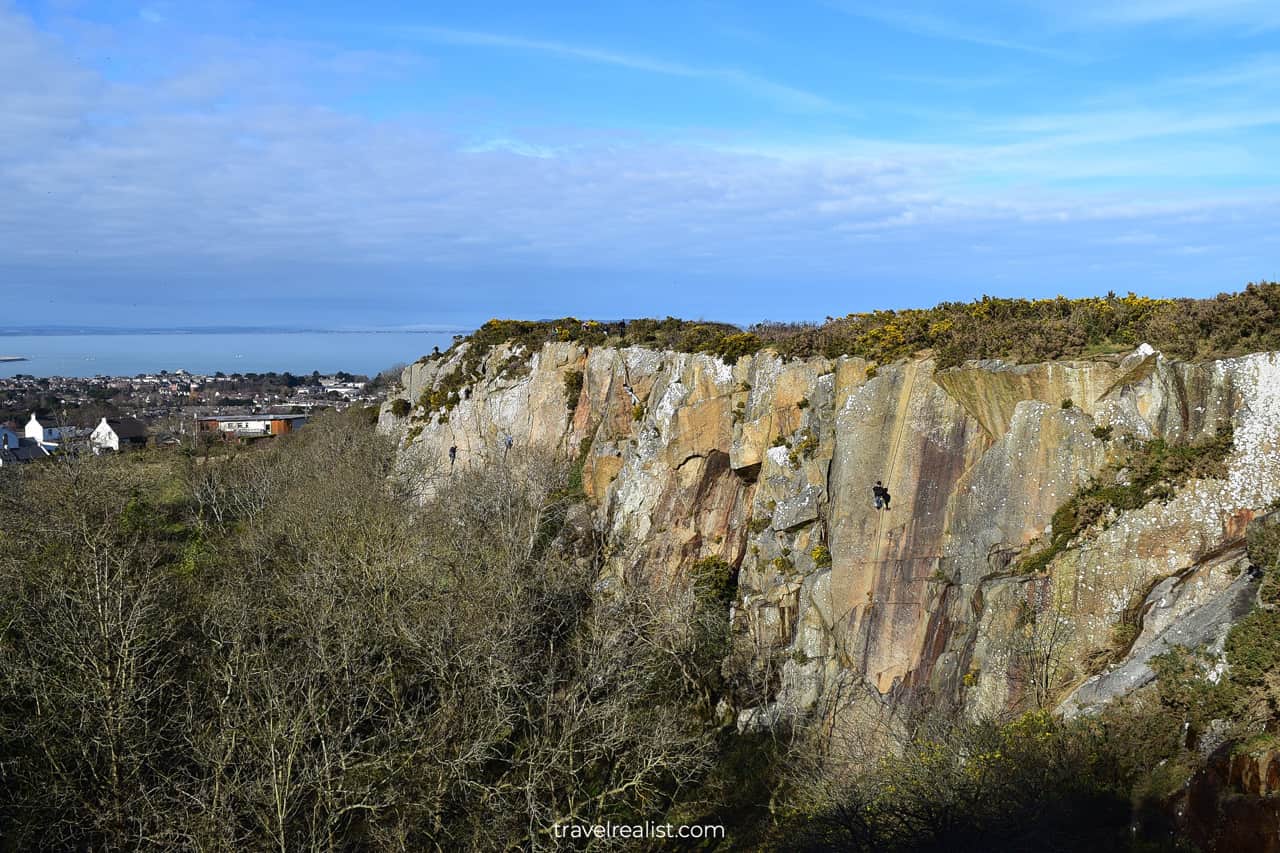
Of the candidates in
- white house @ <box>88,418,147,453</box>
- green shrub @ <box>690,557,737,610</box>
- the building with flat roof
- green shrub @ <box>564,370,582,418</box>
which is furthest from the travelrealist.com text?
the building with flat roof

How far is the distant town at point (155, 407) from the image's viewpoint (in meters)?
82.1

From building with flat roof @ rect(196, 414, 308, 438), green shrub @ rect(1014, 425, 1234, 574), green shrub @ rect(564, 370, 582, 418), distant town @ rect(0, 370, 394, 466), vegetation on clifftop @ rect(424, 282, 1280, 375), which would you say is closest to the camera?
green shrub @ rect(1014, 425, 1234, 574)

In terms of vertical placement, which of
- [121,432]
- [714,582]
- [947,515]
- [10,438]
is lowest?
[714,582]

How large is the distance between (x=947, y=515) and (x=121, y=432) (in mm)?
90331

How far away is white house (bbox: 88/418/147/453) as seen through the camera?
8506 cm

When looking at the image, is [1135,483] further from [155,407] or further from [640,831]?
[155,407]

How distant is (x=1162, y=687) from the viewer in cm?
1525

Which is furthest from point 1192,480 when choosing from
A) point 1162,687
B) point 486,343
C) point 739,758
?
point 486,343

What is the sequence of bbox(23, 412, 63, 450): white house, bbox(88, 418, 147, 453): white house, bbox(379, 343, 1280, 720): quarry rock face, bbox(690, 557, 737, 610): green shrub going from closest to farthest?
bbox(379, 343, 1280, 720): quarry rock face
bbox(690, 557, 737, 610): green shrub
bbox(88, 418, 147, 453): white house
bbox(23, 412, 63, 450): white house

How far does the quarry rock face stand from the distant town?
3462cm

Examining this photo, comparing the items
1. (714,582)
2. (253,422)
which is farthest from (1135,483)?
(253,422)

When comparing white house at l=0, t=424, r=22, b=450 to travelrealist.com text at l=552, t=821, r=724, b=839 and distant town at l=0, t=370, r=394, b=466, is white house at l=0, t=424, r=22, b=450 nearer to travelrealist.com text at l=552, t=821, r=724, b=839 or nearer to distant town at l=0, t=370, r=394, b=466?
distant town at l=0, t=370, r=394, b=466

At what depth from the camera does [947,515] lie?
21547 mm

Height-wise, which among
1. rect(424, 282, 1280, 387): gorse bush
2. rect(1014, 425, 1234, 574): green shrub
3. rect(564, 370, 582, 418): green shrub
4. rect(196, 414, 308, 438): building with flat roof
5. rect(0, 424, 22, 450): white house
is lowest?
rect(0, 424, 22, 450): white house
